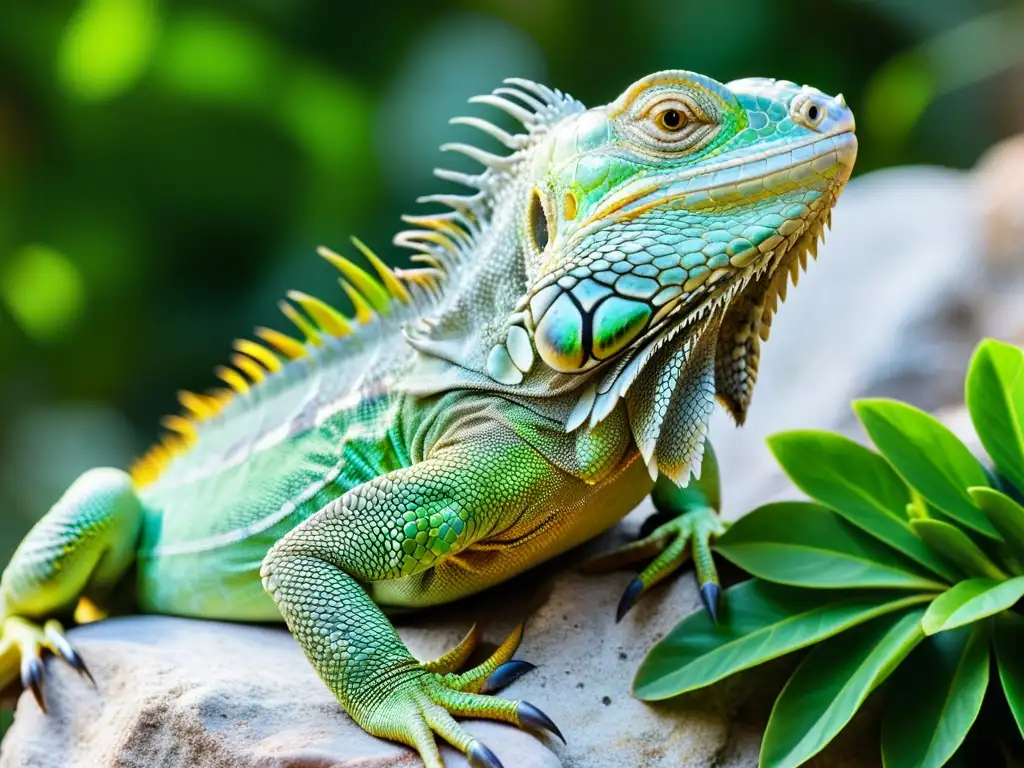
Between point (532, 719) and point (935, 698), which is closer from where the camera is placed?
point (532, 719)

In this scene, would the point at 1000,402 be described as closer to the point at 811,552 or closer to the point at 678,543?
the point at 811,552

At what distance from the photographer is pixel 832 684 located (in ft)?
8.27

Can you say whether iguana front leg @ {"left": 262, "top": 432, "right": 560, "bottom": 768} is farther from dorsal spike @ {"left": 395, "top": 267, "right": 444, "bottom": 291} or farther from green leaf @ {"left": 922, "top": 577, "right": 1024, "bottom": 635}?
green leaf @ {"left": 922, "top": 577, "right": 1024, "bottom": 635}

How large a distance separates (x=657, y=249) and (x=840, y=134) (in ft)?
1.66

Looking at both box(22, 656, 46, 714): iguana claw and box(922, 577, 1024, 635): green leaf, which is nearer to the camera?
box(922, 577, 1024, 635): green leaf

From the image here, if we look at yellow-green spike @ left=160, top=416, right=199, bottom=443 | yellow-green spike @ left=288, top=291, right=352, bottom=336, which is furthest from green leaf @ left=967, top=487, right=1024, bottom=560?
yellow-green spike @ left=160, top=416, right=199, bottom=443

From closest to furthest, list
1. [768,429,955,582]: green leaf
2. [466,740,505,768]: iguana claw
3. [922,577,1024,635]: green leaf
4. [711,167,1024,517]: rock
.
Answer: [466,740,505,768]: iguana claw, [922,577,1024,635]: green leaf, [768,429,955,582]: green leaf, [711,167,1024,517]: rock

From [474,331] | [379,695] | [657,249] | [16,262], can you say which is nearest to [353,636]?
[379,695]

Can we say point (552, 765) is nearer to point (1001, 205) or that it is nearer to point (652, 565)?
point (652, 565)

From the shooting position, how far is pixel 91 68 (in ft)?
22.3

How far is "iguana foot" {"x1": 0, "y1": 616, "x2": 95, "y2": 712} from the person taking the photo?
2.88 metres

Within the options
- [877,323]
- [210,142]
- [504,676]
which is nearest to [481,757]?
[504,676]

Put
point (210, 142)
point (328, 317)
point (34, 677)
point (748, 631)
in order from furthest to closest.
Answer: point (210, 142) → point (328, 317) → point (34, 677) → point (748, 631)

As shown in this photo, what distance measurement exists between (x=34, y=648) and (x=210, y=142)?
15.5 ft
